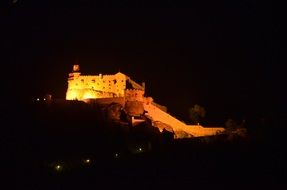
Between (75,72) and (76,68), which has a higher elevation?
(76,68)

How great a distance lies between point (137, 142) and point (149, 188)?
86.8 feet

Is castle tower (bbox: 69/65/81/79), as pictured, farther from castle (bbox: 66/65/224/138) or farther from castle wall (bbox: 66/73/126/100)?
castle wall (bbox: 66/73/126/100)

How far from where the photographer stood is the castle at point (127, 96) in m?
69.2

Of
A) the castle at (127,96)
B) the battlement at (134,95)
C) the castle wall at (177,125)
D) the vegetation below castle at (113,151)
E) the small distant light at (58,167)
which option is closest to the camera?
the vegetation below castle at (113,151)

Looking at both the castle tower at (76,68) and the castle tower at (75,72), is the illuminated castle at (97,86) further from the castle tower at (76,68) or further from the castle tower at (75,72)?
the castle tower at (76,68)

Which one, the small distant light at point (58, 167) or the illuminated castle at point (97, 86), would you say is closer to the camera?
the small distant light at point (58, 167)

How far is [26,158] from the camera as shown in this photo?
49.5 meters

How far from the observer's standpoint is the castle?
69.2 m

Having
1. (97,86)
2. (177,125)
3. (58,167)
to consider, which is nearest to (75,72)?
(97,86)

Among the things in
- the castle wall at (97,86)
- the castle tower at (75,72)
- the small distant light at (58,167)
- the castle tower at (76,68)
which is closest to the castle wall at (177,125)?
Answer: the castle wall at (97,86)

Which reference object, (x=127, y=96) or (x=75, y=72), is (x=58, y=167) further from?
(x=75, y=72)

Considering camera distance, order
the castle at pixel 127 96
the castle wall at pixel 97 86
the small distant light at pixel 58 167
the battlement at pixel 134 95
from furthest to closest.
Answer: the castle wall at pixel 97 86
the battlement at pixel 134 95
the castle at pixel 127 96
the small distant light at pixel 58 167

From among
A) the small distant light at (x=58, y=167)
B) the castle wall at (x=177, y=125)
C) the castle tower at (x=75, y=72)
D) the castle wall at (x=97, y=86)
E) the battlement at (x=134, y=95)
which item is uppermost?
the castle tower at (x=75, y=72)

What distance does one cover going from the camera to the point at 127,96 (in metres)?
70.9
